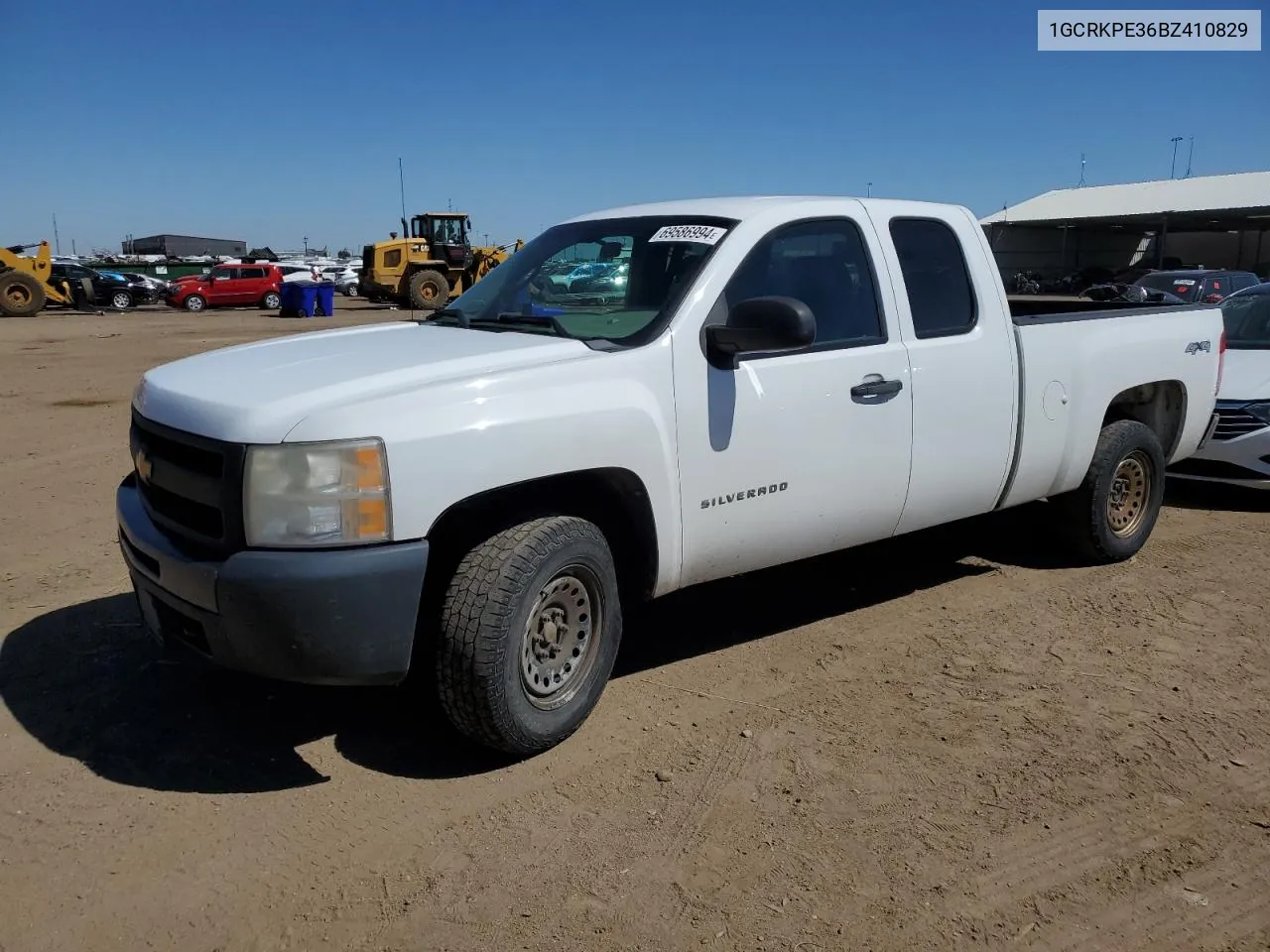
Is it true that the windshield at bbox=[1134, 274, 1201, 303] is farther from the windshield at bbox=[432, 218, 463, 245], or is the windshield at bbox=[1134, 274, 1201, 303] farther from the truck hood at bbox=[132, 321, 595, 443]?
the windshield at bbox=[432, 218, 463, 245]

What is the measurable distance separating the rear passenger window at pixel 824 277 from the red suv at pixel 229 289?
35.3 meters

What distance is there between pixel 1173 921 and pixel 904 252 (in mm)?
2949

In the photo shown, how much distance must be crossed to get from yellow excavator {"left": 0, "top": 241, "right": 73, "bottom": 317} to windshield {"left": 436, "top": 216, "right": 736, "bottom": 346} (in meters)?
30.0

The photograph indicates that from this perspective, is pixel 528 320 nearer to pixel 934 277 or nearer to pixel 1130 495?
pixel 934 277

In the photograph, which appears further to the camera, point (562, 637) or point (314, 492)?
point (562, 637)

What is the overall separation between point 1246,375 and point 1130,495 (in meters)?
2.56

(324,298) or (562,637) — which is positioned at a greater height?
(324,298)

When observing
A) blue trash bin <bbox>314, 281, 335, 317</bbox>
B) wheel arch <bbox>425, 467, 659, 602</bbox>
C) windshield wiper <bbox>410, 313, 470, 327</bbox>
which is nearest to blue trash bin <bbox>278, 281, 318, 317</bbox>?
blue trash bin <bbox>314, 281, 335, 317</bbox>

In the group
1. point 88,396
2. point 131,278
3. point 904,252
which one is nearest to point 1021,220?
point 131,278

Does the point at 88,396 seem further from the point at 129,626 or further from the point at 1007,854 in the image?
the point at 1007,854

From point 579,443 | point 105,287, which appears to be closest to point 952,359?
point 579,443

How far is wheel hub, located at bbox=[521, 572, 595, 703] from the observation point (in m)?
3.57

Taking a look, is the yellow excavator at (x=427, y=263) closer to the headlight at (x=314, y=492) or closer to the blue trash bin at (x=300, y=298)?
the blue trash bin at (x=300, y=298)

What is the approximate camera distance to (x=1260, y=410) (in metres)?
7.28
